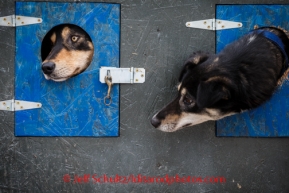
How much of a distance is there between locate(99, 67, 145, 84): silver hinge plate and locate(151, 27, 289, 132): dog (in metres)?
0.33

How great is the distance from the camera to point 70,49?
2512 mm

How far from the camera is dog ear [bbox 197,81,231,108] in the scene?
1934 millimetres

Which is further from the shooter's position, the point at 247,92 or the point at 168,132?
the point at 168,132

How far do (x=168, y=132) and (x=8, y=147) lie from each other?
1.31 meters

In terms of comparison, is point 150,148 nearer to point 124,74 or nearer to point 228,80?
point 124,74

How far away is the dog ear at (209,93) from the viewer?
6.34ft

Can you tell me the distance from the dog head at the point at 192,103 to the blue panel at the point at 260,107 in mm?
253

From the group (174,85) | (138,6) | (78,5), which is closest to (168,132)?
(174,85)

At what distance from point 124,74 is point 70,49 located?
544mm

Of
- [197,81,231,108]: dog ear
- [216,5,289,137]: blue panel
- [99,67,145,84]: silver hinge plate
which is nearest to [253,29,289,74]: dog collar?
[216,5,289,137]: blue panel

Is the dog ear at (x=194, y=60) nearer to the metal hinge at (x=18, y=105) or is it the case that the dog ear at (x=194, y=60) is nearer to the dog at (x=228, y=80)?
the dog at (x=228, y=80)

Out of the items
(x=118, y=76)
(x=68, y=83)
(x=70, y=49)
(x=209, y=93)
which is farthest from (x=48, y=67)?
(x=209, y=93)

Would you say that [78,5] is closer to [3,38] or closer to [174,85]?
[3,38]

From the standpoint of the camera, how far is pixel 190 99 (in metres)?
2.14
